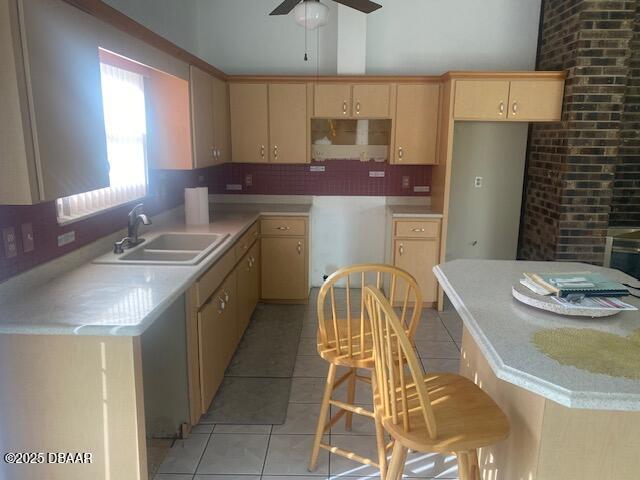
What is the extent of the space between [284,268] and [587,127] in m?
2.84

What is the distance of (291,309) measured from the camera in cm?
459

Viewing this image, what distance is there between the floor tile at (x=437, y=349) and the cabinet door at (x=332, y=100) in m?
2.20

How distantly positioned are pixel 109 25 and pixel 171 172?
6.11ft

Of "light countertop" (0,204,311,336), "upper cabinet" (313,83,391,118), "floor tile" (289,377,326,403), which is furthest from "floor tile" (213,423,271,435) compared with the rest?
"upper cabinet" (313,83,391,118)

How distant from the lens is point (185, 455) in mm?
2492

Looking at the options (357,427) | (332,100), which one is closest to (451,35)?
(332,100)

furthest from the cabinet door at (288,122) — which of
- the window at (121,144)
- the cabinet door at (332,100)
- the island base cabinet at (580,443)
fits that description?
the island base cabinet at (580,443)

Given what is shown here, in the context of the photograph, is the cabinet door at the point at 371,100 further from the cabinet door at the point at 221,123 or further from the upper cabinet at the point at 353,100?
the cabinet door at the point at 221,123

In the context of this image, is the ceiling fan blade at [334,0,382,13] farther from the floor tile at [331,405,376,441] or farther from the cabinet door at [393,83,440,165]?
the floor tile at [331,405,376,441]

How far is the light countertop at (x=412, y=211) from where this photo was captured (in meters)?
4.41

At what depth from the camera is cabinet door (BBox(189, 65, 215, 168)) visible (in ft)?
11.3

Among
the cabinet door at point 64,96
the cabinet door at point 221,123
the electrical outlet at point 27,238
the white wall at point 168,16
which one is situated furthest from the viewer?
the cabinet door at point 221,123

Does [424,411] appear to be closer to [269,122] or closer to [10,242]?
[10,242]

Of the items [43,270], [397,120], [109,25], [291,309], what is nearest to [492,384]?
[43,270]
